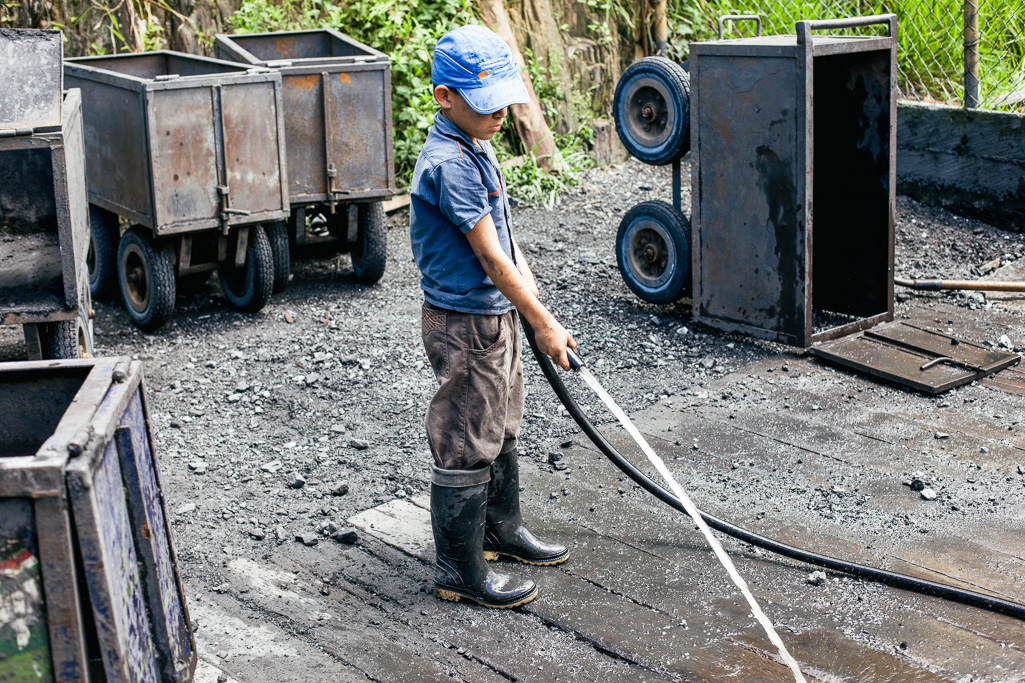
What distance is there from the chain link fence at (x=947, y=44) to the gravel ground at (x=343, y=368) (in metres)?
1.08

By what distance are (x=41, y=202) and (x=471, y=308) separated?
2632mm

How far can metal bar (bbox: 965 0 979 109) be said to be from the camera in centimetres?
711

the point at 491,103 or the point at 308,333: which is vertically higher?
the point at 491,103

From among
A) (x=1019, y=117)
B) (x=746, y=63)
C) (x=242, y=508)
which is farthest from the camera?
(x=1019, y=117)

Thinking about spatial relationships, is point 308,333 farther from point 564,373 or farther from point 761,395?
point 761,395

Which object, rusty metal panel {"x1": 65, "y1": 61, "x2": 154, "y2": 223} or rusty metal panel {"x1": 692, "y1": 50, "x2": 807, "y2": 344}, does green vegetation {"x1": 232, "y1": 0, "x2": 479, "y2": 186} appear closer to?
rusty metal panel {"x1": 65, "y1": 61, "x2": 154, "y2": 223}

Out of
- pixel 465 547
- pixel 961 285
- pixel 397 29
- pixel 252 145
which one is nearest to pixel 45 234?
pixel 252 145

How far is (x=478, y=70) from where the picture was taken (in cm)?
297

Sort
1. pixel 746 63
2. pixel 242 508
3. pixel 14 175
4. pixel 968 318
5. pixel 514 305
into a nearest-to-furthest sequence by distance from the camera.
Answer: pixel 514 305
pixel 242 508
pixel 14 175
pixel 746 63
pixel 968 318

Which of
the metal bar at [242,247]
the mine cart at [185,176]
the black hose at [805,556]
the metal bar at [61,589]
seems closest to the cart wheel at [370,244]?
the mine cart at [185,176]

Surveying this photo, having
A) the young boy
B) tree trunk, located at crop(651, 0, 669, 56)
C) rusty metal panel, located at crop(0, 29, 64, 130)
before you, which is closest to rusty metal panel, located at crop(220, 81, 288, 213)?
rusty metal panel, located at crop(0, 29, 64, 130)

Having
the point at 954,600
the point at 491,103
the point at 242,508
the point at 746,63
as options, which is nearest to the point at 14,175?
the point at 242,508

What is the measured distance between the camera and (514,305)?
10.4ft

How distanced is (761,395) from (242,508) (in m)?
2.42
